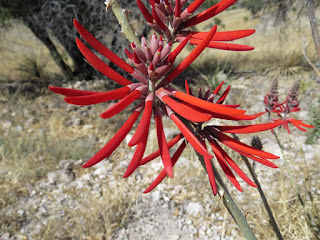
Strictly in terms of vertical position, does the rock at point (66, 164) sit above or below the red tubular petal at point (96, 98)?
below

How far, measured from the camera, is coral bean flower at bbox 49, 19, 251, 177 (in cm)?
37

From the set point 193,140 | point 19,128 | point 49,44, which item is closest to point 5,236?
point 19,128

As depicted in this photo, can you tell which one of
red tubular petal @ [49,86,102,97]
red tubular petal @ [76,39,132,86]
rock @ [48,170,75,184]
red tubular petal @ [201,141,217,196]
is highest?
red tubular petal @ [76,39,132,86]

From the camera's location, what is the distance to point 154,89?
46cm

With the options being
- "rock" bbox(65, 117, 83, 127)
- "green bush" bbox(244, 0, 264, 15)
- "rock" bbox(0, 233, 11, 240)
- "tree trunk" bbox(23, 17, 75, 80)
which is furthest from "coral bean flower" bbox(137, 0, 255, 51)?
"green bush" bbox(244, 0, 264, 15)

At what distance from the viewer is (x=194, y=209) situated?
2025 mm

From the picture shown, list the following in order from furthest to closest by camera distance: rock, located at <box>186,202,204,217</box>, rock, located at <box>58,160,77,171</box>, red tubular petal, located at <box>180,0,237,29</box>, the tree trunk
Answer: the tree trunk → rock, located at <box>58,160,77,171</box> → rock, located at <box>186,202,204,217</box> → red tubular petal, located at <box>180,0,237,29</box>

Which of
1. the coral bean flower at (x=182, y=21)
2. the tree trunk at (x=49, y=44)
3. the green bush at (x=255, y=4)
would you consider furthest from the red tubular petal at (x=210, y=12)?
the green bush at (x=255, y=4)

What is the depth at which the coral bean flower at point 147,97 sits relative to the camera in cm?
37

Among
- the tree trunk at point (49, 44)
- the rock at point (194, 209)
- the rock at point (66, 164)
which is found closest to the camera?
the rock at point (194, 209)

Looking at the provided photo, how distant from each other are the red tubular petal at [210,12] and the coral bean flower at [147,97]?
10 cm

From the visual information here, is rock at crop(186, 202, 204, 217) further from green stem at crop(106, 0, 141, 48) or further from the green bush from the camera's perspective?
the green bush

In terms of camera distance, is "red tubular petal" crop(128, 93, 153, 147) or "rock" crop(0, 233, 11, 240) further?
"rock" crop(0, 233, 11, 240)

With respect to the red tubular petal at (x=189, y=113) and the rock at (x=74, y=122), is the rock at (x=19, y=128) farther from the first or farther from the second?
the red tubular petal at (x=189, y=113)
